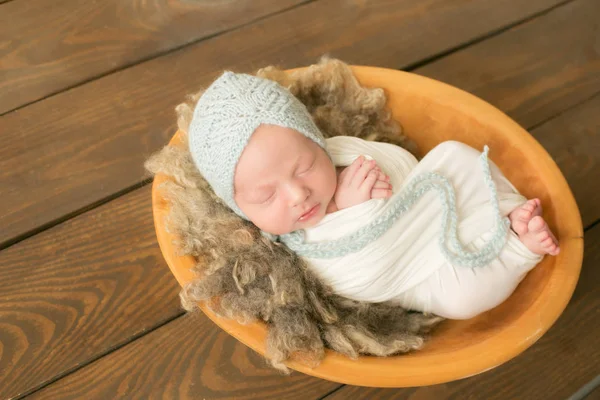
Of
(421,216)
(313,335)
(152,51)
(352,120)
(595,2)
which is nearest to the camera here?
(313,335)

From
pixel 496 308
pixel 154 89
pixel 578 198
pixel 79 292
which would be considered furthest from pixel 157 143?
pixel 578 198

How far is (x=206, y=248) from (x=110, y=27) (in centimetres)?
74

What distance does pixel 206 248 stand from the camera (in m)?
0.75

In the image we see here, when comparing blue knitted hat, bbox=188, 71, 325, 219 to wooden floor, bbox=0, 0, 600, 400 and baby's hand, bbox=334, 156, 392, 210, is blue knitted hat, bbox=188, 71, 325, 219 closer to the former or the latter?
baby's hand, bbox=334, 156, 392, 210

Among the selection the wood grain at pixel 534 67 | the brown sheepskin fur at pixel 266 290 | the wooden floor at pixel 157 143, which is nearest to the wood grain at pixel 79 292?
the wooden floor at pixel 157 143

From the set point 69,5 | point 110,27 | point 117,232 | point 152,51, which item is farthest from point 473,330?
point 69,5

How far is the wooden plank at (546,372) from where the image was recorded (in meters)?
0.91

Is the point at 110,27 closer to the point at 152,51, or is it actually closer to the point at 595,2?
the point at 152,51

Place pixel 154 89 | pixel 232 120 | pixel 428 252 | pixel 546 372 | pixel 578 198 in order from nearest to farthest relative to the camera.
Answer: pixel 232 120
pixel 428 252
pixel 546 372
pixel 578 198
pixel 154 89

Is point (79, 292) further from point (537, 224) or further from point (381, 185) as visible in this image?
point (537, 224)

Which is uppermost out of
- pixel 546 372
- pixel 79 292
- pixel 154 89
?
pixel 154 89

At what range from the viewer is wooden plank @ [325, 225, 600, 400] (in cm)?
91

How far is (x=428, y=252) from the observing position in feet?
2.62

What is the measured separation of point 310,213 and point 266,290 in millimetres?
121
